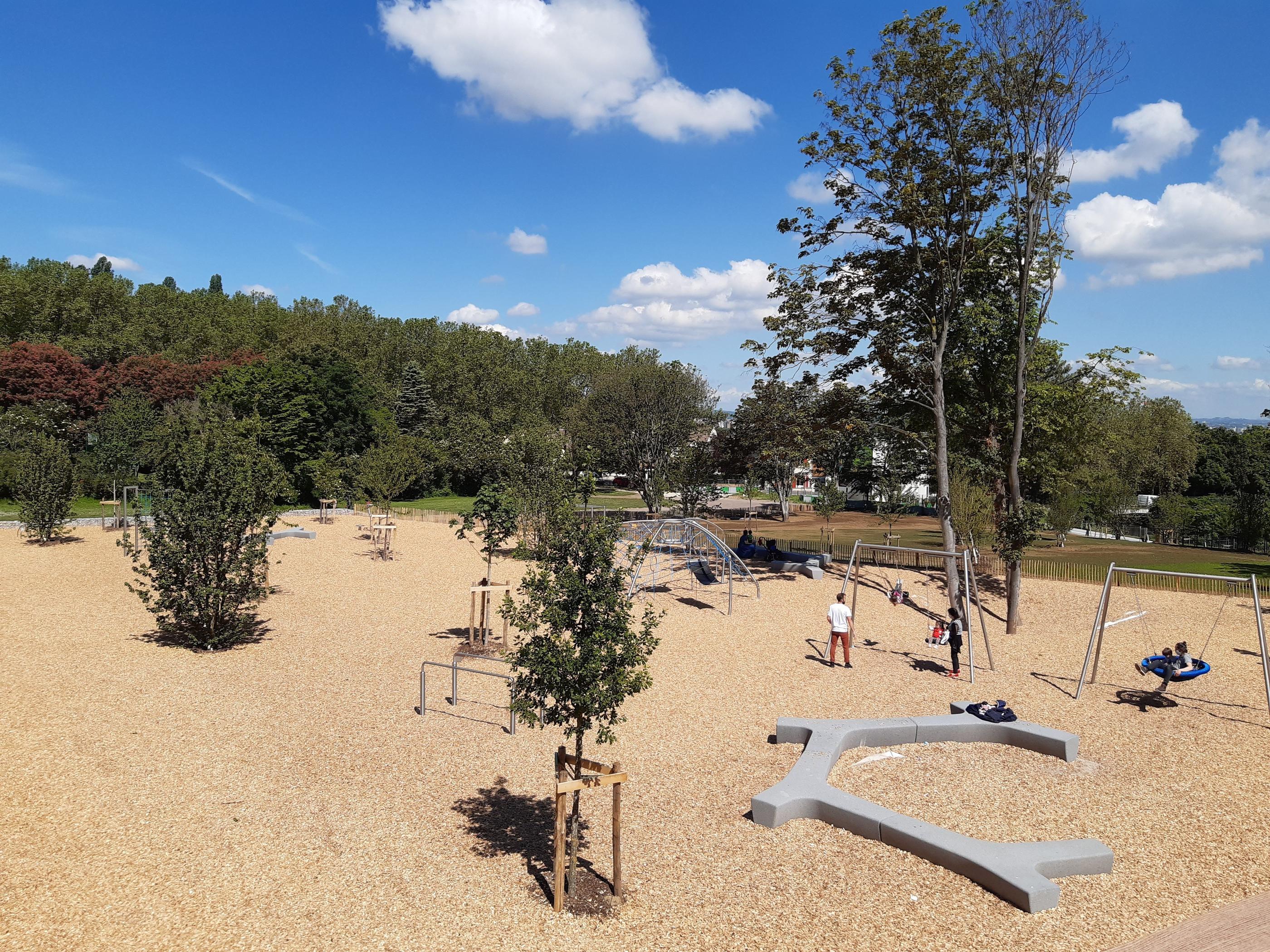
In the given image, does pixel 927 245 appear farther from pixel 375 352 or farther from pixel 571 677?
pixel 375 352

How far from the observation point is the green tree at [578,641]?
7.18 m

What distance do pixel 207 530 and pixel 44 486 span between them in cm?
1767

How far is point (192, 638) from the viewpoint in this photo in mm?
15875

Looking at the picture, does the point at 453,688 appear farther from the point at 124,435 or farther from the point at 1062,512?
the point at 1062,512

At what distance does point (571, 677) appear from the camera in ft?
23.5

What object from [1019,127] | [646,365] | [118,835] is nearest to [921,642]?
[1019,127]

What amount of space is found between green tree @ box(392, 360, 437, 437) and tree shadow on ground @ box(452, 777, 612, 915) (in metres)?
66.7

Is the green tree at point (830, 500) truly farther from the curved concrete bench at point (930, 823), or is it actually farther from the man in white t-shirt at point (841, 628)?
the curved concrete bench at point (930, 823)

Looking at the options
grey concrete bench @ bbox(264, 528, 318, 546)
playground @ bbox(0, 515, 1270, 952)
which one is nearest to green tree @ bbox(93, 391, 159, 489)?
grey concrete bench @ bbox(264, 528, 318, 546)

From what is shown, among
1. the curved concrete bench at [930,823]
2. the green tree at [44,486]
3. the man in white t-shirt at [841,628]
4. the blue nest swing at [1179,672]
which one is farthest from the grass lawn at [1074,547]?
the green tree at [44,486]

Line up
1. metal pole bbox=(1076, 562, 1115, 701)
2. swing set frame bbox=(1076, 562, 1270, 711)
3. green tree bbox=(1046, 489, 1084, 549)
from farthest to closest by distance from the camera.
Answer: green tree bbox=(1046, 489, 1084, 549) → metal pole bbox=(1076, 562, 1115, 701) → swing set frame bbox=(1076, 562, 1270, 711)

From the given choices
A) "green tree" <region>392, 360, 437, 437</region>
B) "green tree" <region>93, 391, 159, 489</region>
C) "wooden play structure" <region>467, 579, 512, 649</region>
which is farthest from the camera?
"green tree" <region>392, 360, 437, 437</region>

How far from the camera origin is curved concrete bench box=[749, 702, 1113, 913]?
7.50 m

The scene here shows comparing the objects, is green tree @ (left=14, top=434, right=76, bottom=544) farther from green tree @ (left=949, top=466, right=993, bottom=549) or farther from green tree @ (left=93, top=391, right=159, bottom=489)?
green tree @ (left=949, top=466, right=993, bottom=549)
